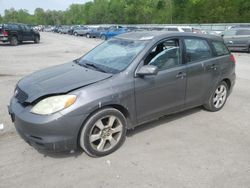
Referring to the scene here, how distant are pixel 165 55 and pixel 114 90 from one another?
1.23 meters

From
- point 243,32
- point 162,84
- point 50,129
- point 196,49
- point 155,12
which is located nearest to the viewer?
point 50,129

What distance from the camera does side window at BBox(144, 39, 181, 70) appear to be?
165 inches

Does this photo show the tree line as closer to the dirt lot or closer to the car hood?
the dirt lot

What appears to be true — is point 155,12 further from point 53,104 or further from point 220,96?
point 53,104

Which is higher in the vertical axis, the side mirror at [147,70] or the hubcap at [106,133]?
the side mirror at [147,70]

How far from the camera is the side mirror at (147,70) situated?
3.79 meters

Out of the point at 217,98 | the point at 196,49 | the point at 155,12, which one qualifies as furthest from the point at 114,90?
the point at 155,12

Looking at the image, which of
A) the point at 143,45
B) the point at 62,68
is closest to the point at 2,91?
the point at 62,68

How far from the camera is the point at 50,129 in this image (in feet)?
10.7

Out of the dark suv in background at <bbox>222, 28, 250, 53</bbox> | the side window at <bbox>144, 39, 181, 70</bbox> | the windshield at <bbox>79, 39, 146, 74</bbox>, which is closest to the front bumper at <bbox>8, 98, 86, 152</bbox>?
the windshield at <bbox>79, 39, 146, 74</bbox>

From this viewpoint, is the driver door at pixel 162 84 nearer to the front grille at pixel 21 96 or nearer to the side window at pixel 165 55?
the side window at pixel 165 55

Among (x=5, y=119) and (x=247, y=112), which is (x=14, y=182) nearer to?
(x=5, y=119)

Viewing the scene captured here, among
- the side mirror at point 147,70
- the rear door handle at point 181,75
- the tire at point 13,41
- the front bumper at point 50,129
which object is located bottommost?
the tire at point 13,41

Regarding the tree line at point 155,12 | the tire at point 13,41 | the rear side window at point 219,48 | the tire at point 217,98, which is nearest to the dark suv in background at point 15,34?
the tire at point 13,41
